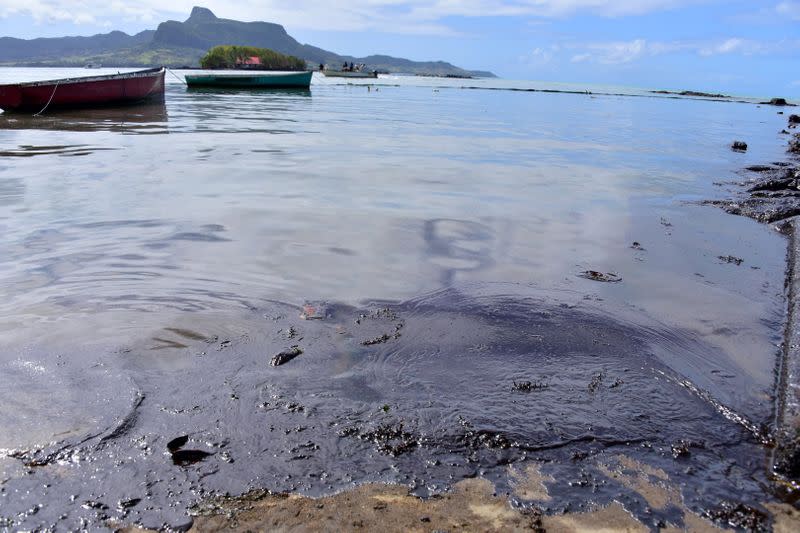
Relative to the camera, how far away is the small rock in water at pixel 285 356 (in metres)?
3.87

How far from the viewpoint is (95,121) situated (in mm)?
20875

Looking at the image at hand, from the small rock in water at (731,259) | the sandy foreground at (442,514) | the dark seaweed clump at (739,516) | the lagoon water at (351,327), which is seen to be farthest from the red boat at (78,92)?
the dark seaweed clump at (739,516)

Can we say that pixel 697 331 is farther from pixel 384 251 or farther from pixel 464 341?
pixel 384 251

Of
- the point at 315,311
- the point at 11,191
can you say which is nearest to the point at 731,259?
the point at 315,311

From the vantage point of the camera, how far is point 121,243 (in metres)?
6.53

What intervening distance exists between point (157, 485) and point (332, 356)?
1620 millimetres

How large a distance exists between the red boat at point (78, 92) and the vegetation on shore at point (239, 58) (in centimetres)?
10749

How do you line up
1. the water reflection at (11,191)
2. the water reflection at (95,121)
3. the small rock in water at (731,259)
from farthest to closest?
the water reflection at (95,121), the water reflection at (11,191), the small rock in water at (731,259)

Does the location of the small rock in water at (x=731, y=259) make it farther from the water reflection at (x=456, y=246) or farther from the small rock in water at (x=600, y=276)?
the water reflection at (x=456, y=246)

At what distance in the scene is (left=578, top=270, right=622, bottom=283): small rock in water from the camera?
5.95 m

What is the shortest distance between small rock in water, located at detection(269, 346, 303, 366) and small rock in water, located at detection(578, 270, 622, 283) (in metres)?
3.47

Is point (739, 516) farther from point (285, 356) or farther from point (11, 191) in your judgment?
point (11, 191)

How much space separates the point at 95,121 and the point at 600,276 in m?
21.2

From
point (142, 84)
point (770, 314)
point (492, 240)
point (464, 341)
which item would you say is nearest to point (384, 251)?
point (492, 240)
